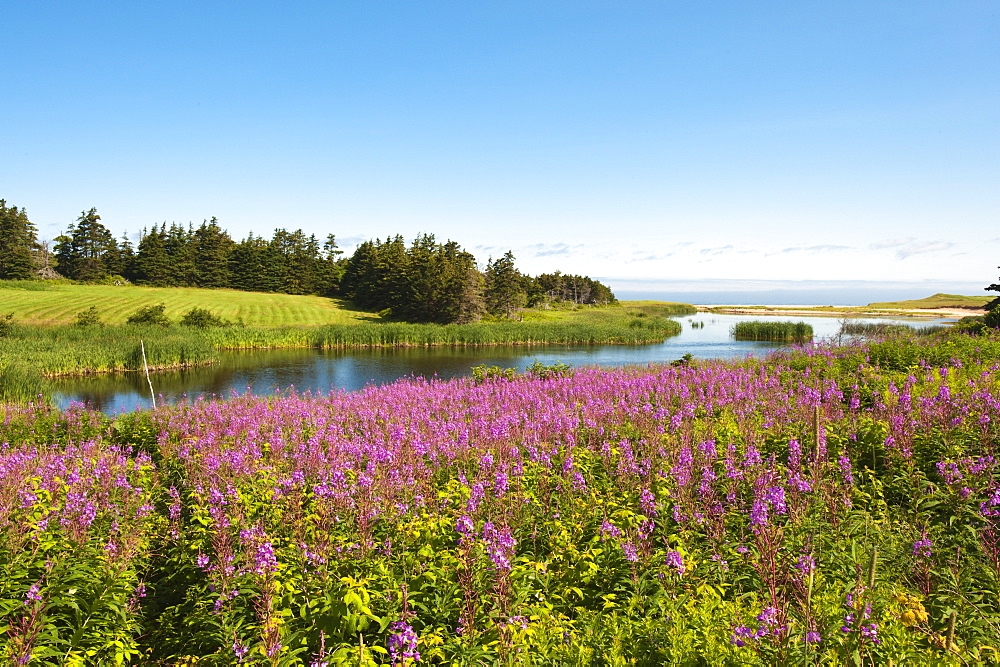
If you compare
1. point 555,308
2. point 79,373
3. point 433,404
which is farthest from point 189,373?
point 555,308

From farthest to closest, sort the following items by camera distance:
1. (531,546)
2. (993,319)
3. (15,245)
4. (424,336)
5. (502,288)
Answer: (15,245) < (502,288) < (424,336) < (993,319) < (531,546)

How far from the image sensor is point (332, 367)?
117 feet

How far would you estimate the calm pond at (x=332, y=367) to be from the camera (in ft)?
84.8

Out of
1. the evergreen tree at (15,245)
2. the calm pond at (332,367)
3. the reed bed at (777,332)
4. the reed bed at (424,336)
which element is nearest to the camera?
the calm pond at (332,367)

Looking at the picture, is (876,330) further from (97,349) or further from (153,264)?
(153,264)

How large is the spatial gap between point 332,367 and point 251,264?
242 feet

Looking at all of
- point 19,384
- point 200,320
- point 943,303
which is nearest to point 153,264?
point 200,320

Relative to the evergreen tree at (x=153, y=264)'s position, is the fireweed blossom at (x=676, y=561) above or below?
below

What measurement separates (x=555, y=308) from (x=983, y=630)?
103 meters

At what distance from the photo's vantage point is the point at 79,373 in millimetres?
30406

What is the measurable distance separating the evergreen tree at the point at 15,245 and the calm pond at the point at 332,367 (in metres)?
72.8

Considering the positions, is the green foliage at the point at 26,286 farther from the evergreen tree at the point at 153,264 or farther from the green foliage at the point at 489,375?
the green foliage at the point at 489,375

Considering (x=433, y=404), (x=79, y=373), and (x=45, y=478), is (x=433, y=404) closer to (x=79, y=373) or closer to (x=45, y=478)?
(x=45, y=478)

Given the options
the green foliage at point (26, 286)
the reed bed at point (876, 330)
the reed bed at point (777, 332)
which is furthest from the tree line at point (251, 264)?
the reed bed at point (876, 330)
